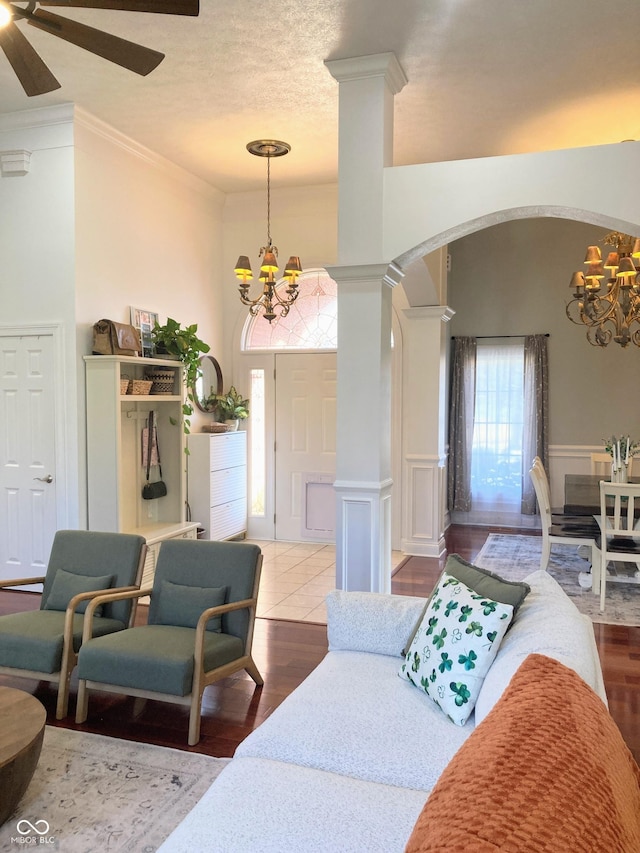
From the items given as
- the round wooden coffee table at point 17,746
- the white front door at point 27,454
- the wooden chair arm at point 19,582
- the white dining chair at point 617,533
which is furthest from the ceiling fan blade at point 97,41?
the white dining chair at point 617,533

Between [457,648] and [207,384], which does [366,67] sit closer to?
[457,648]

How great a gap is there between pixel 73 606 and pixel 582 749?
2.58m

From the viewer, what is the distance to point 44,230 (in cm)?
505

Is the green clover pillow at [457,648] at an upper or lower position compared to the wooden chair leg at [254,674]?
upper

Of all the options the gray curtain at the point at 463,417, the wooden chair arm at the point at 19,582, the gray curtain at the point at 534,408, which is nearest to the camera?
the wooden chair arm at the point at 19,582

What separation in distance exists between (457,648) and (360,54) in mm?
3356

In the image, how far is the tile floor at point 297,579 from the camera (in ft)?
15.6

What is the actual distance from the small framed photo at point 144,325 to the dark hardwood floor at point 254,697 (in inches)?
86.9

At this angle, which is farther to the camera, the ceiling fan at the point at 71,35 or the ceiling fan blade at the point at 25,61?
the ceiling fan blade at the point at 25,61

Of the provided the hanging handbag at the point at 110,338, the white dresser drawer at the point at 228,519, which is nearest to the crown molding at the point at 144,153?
the hanging handbag at the point at 110,338

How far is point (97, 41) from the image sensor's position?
239cm

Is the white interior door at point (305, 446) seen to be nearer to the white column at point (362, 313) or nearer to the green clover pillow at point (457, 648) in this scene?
the white column at point (362, 313)

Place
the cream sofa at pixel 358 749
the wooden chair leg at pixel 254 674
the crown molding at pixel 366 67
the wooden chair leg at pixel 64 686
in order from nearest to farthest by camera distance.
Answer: the cream sofa at pixel 358 749 < the wooden chair leg at pixel 64 686 < the wooden chair leg at pixel 254 674 < the crown molding at pixel 366 67

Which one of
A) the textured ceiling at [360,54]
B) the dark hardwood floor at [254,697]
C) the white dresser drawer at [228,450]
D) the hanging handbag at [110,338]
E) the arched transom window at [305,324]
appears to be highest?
the textured ceiling at [360,54]
